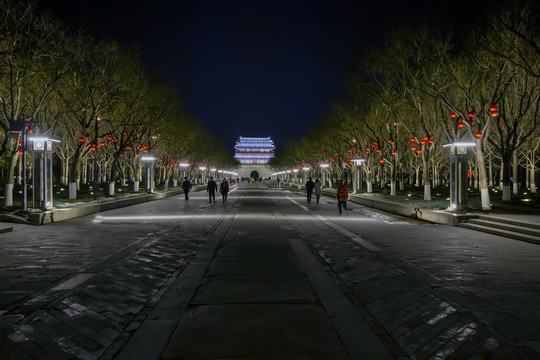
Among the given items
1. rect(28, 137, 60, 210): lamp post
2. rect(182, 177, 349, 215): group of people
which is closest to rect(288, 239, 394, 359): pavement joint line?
rect(182, 177, 349, 215): group of people

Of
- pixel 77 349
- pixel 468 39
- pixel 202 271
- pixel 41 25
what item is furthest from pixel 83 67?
pixel 77 349

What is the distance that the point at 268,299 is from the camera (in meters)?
6.93

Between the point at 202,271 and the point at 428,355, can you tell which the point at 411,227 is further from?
the point at 428,355

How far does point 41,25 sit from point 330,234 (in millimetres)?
20207

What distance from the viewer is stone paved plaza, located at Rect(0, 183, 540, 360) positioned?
5055 mm

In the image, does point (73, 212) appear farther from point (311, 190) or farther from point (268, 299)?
point (311, 190)

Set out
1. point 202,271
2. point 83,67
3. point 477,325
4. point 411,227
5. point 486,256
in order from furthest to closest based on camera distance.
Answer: point 83,67
point 411,227
point 486,256
point 202,271
point 477,325

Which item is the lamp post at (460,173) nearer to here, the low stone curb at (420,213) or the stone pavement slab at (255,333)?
the low stone curb at (420,213)

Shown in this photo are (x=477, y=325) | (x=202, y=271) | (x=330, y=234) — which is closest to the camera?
(x=477, y=325)

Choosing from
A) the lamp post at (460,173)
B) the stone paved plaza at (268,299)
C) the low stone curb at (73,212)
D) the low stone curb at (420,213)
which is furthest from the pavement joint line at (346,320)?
the lamp post at (460,173)

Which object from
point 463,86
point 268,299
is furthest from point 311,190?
point 268,299

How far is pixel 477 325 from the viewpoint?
18.9 feet

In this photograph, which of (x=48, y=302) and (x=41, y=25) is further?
(x=41, y=25)

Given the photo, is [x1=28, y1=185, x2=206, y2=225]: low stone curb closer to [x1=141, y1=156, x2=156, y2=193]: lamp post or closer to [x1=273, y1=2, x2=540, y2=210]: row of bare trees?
[x1=141, y1=156, x2=156, y2=193]: lamp post
